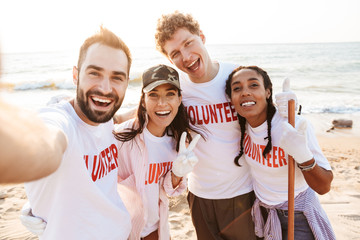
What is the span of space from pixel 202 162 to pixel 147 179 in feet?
2.34

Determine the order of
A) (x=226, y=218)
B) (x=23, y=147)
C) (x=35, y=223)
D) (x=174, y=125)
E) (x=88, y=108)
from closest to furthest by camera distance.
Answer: (x=23, y=147)
(x=35, y=223)
(x=88, y=108)
(x=174, y=125)
(x=226, y=218)

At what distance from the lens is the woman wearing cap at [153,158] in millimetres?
2424

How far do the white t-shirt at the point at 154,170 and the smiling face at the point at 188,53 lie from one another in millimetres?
846

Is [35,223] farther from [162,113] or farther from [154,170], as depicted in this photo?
[162,113]

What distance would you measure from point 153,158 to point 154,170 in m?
0.12

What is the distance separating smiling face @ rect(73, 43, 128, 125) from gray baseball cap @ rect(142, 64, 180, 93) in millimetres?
506

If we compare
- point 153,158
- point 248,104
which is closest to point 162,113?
point 153,158

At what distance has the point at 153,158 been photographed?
2.47 m

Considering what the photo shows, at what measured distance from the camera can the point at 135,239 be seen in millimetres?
2391

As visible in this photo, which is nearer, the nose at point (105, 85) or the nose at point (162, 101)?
the nose at point (105, 85)

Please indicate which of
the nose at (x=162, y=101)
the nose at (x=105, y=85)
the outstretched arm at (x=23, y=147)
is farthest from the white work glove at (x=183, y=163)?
the outstretched arm at (x=23, y=147)

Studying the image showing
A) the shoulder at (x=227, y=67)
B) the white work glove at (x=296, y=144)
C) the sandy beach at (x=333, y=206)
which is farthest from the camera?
the sandy beach at (x=333, y=206)

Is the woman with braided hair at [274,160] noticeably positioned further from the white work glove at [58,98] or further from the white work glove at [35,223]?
the white work glove at [35,223]

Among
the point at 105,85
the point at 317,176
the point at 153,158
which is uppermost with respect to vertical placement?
the point at 105,85
